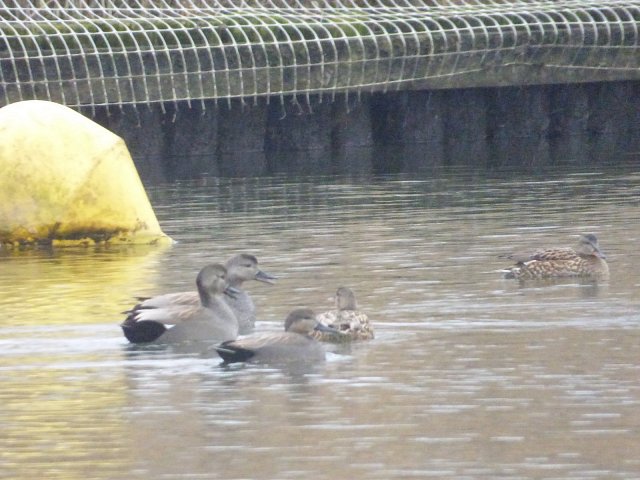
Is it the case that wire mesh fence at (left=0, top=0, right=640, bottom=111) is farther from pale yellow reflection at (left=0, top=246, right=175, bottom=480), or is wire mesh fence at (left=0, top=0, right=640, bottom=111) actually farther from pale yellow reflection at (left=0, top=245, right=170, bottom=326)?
pale yellow reflection at (left=0, top=246, right=175, bottom=480)

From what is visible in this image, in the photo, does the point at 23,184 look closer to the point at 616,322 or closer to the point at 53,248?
the point at 53,248

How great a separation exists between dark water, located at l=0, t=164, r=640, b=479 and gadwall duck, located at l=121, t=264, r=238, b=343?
6.4 inches

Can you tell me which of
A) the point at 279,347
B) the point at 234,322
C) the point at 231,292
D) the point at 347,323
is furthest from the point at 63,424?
the point at 231,292

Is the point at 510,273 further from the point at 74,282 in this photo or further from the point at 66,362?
the point at 66,362

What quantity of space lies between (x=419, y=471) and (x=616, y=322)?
14.2 ft

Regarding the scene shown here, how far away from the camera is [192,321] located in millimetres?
12680

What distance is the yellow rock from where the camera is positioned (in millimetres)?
18844

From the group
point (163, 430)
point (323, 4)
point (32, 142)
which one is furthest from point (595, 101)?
point (163, 430)

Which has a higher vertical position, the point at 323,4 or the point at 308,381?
the point at 323,4

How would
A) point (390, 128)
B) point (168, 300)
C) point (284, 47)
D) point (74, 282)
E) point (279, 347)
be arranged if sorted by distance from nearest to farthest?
point (279, 347) → point (168, 300) → point (74, 282) → point (284, 47) → point (390, 128)

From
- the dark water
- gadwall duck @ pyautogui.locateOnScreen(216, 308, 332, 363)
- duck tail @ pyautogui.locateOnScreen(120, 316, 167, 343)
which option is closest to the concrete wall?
the dark water

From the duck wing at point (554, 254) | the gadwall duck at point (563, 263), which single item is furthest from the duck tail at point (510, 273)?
the duck wing at point (554, 254)

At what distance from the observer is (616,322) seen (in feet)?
42.5

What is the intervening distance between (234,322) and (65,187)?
20.2 ft
